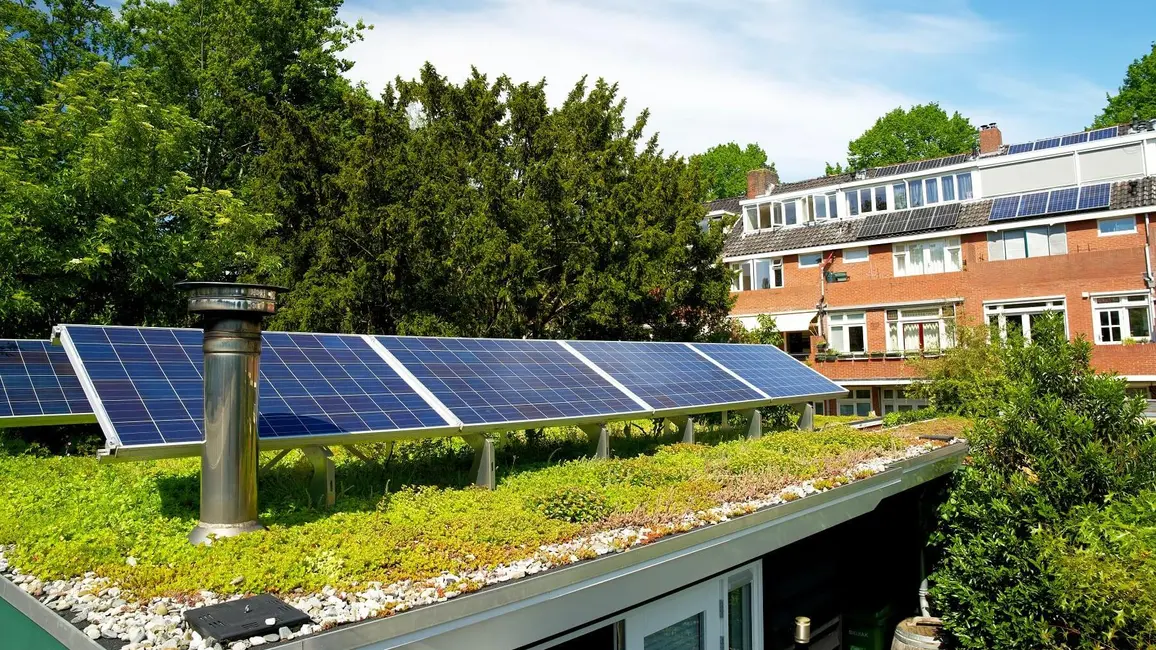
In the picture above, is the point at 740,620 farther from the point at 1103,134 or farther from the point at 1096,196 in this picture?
the point at 1103,134

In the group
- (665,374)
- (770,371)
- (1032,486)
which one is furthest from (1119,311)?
(665,374)

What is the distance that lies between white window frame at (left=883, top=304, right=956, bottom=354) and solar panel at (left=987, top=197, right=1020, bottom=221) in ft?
15.2

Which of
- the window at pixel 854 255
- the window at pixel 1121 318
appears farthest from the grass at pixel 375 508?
the window at pixel 854 255

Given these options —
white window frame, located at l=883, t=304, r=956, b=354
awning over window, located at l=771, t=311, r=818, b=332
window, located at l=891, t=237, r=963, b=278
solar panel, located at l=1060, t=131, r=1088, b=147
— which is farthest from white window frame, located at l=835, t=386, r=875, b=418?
solar panel, located at l=1060, t=131, r=1088, b=147

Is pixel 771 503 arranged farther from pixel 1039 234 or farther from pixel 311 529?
pixel 1039 234

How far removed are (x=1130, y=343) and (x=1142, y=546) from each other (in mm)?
26287

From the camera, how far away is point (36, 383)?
12.3m

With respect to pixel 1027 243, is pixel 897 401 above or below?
below

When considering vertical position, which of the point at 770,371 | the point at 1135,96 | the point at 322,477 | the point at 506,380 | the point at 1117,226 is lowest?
the point at 322,477

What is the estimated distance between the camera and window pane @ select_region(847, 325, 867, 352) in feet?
129

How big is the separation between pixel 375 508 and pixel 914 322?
34.5 meters

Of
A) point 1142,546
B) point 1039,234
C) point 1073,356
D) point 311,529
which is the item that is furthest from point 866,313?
point 311,529

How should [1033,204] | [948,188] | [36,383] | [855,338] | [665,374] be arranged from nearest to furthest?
[36,383], [665,374], [1033,204], [948,188], [855,338]

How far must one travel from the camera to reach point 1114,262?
1260 inches
